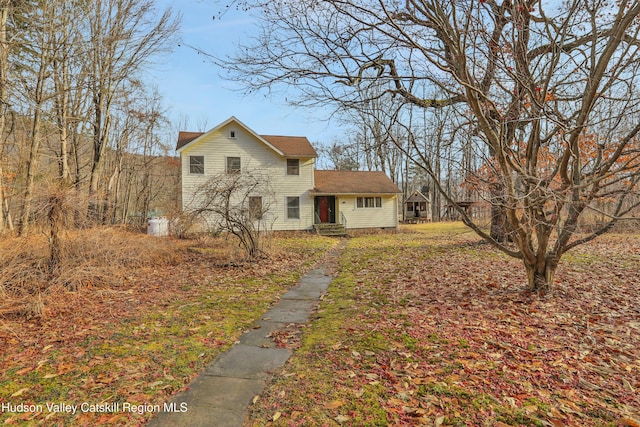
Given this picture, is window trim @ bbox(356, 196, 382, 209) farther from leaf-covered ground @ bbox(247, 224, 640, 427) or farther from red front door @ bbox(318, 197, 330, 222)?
leaf-covered ground @ bbox(247, 224, 640, 427)

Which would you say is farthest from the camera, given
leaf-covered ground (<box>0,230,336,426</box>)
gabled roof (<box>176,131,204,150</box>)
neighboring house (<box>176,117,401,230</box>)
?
gabled roof (<box>176,131,204,150</box>)

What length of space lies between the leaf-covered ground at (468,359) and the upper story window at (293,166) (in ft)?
45.0

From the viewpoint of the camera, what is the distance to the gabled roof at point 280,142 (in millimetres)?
18125

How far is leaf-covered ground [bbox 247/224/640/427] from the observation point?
8.59 feet

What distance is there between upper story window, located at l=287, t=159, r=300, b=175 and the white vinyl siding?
7.4 inches

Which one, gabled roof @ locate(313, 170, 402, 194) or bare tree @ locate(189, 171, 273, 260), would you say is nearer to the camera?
bare tree @ locate(189, 171, 273, 260)

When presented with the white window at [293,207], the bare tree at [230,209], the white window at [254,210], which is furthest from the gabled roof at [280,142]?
the bare tree at [230,209]

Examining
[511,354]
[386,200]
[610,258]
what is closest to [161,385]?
[511,354]

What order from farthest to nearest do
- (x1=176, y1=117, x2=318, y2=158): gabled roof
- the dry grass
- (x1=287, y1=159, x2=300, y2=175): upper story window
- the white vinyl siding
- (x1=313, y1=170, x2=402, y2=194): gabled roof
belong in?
(x1=313, y1=170, x2=402, y2=194): gabled roof → (x1=287, y1=159, x2=300, y2=175): upper story window → (x1=176, y1=117, x2=318, y2=158): gabled roof → the white vinyl siding → the dry grass

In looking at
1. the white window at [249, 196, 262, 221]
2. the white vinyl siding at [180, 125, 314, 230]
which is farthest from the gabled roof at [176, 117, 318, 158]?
the white window at [249, 196, 262, 221]

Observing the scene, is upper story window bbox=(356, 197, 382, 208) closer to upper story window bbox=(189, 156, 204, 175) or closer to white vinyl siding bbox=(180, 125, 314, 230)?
white vinyl siding bbox=(180, 125, 314, 230)

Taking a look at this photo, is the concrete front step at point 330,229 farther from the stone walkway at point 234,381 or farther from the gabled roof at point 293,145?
the stone walkway at point 234,381

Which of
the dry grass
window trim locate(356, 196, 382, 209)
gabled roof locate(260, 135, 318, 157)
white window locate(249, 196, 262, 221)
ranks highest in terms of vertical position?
gabled roof locate(260, 135, 318, 157)

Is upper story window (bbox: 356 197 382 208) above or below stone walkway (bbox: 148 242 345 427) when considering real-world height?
above
